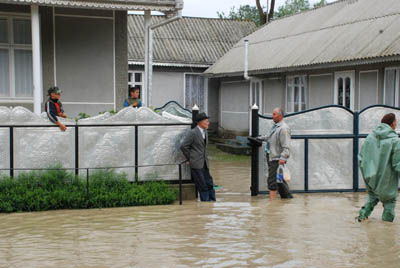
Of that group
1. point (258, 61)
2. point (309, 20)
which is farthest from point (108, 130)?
point (309, 20)

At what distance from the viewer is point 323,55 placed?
1903cm

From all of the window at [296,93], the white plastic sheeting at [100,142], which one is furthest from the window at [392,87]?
the white plastic sheeting at [100,142]

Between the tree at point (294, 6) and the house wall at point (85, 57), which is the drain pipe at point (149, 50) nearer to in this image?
the house wall at point (85, 57)

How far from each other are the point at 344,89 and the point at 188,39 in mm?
11509

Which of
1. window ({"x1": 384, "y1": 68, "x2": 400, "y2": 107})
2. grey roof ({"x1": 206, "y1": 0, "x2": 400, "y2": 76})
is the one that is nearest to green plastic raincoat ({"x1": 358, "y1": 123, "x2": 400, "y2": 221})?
grey roof ({"x1": 206, "y1": 0, "x2": 400, "y2": 76})

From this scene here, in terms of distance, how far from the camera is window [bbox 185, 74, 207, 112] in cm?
2719

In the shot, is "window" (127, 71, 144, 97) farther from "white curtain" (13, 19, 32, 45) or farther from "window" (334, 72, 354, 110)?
"white curtain" (13, 19, 32, 45)

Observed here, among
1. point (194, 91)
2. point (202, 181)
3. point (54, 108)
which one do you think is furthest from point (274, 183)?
point (194, 91)

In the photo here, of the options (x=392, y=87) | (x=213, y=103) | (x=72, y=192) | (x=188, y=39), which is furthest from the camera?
(x=188, y=39)

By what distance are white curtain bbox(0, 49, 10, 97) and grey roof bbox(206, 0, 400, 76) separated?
380 inches

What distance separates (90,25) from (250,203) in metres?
5.99

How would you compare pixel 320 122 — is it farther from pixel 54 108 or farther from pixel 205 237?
pixel 54 108

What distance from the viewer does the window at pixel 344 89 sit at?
18.1 m

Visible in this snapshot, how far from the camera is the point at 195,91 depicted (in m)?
27.5
